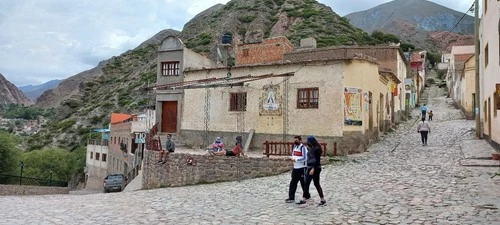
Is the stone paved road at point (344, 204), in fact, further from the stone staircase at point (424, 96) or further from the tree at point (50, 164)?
the stone staircase at point (424, 96)

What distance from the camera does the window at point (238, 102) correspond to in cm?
2183

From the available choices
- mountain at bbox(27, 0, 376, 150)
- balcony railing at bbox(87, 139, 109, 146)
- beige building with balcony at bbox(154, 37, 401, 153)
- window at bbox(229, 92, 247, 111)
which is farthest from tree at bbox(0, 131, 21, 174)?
window at bbox(229, 92, 247, 111)

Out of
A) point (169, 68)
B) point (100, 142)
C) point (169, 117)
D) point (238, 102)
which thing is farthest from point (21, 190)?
point (100, 142)

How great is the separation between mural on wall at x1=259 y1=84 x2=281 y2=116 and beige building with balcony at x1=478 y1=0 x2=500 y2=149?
9.28 metres

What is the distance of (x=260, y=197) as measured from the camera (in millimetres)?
11172

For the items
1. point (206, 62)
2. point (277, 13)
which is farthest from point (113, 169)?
point (277, 13)

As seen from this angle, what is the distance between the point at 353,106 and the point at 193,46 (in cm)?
6131

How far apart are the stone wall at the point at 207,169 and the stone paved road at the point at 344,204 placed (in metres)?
1.03

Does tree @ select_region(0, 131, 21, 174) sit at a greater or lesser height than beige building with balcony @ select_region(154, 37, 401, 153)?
lesser

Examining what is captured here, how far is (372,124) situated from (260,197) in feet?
42.7

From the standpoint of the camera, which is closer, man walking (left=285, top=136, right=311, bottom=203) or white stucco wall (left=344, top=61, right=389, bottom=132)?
man walking (left=285, top=136, right=311, bottom=203)

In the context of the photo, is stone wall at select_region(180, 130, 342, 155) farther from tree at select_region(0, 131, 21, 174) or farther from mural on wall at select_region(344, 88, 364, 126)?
tree at select_region(0, 131, 21, 174)

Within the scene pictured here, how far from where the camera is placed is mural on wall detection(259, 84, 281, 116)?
20.7 metres

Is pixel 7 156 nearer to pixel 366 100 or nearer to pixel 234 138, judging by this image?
pixel 234 138
